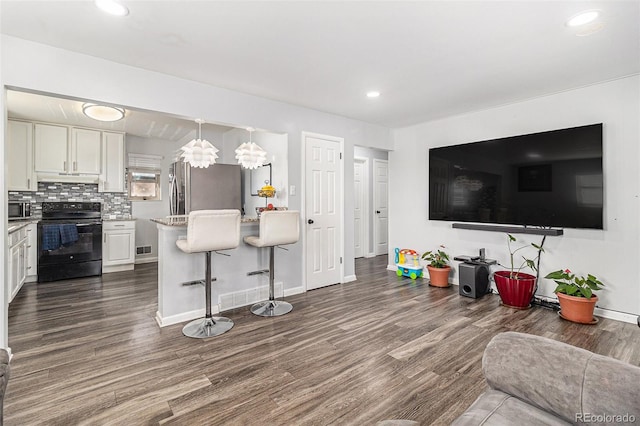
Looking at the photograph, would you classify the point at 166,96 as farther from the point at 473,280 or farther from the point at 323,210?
the point at 473,280

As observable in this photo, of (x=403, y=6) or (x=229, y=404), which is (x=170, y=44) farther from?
(x=229, y=404)

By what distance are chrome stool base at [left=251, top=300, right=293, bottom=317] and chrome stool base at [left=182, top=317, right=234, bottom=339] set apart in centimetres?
35

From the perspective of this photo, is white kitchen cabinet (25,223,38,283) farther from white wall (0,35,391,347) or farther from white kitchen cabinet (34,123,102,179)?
white wall (0,35,391,347)

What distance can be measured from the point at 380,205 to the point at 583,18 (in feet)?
16.6

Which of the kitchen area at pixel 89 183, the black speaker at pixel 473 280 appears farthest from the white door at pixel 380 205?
the black speaker at pixel 473 280

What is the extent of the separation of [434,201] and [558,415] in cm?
362

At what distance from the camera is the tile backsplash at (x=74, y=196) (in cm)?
491

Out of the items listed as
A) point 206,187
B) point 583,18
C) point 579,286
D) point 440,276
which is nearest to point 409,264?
point 440,276

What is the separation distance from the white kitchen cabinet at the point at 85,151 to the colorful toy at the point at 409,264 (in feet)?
17.4

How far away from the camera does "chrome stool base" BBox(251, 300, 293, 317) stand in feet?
10.5

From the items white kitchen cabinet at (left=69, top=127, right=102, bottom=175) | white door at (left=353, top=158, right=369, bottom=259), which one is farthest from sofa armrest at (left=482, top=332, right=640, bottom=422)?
white kitchen cabinet at (left=69, top=127, right=102, bottom=175)

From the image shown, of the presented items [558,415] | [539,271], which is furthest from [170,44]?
[539,271]

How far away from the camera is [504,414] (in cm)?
105

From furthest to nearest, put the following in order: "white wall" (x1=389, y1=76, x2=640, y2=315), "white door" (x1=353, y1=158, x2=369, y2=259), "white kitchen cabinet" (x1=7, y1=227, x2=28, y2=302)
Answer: "white door" (x1=353, y1=158, x2=369, y2=259)
"white kitchen cabinet" (x1=7, y1=227, x2=28, y2=302)
"white wall" (x1=389, y1=76, x2=640, y2=315)
